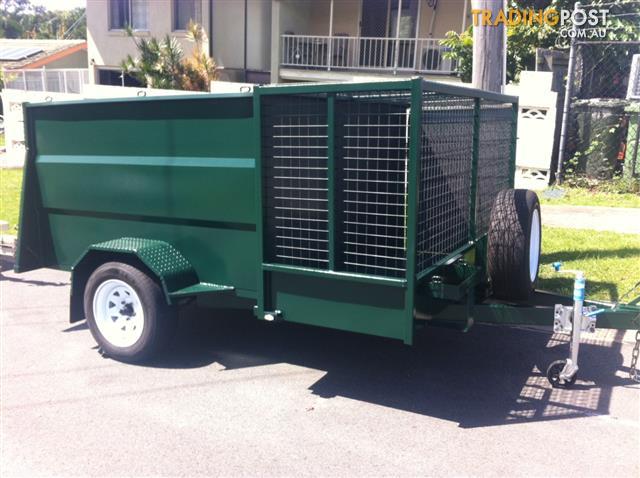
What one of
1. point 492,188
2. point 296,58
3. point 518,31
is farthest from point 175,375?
point 296,58

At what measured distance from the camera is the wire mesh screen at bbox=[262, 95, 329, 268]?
4.27 meters

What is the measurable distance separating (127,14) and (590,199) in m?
17.3

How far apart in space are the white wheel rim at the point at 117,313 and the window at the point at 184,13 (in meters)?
17.5

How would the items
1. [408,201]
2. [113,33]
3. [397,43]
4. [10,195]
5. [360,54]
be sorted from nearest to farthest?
[408,201], [10,195], [397,43], [360,54], [113,33]

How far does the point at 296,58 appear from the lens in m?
19.0

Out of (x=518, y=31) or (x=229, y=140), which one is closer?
(x=229, y=140)

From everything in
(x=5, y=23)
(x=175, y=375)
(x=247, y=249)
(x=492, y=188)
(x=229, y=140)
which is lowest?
(x=175, y=375)

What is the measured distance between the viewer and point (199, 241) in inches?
194

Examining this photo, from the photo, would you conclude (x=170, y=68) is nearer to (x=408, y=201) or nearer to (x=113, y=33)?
(x=113, y=33)

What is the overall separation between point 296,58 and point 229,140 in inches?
594

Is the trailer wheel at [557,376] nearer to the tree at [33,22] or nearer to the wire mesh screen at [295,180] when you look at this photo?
the wire mesh screen at [295,180]

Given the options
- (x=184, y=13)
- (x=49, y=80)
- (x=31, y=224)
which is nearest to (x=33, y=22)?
(x=49, y=80)

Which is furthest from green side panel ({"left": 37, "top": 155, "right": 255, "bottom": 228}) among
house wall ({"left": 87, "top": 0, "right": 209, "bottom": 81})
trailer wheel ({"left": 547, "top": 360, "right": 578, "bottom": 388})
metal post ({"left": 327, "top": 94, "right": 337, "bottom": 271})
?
house wall ({"left": 87, "top": 0, "right": 209, "bottom": 81})

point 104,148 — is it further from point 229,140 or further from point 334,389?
point 334,389
